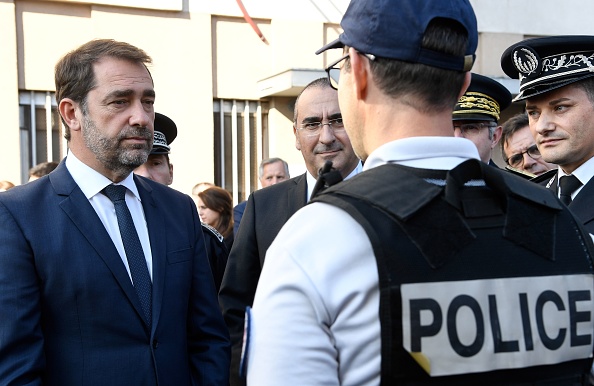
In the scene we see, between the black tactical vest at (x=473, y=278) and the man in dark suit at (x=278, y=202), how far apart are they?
5.09 feet

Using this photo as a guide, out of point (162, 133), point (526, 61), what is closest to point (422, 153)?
point (526, 61)

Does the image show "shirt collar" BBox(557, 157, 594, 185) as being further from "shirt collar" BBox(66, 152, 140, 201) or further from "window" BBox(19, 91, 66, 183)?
"window" BBox(19, 91, 66, 183)

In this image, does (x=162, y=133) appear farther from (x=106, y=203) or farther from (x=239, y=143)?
(x=239, y=143)

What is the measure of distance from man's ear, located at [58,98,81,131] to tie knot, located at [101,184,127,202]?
0.97ft

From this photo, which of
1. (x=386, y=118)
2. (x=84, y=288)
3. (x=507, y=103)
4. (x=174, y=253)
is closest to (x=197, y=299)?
(x=174, y=253)

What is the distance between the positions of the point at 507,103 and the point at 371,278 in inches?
114

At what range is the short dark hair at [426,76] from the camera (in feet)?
4.83

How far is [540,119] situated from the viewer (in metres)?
2.93

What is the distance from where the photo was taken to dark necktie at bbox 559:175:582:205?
2.83 metres

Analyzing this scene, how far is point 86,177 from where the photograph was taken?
258 cm

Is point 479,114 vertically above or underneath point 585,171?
above

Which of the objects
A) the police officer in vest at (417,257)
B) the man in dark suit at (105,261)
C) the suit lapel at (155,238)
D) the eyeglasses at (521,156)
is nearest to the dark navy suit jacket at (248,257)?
the man in dark suit at (105,261)

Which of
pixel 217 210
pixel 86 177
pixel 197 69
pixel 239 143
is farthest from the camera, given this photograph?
pixel 239 143

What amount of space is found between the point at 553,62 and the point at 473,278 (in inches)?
70.5
